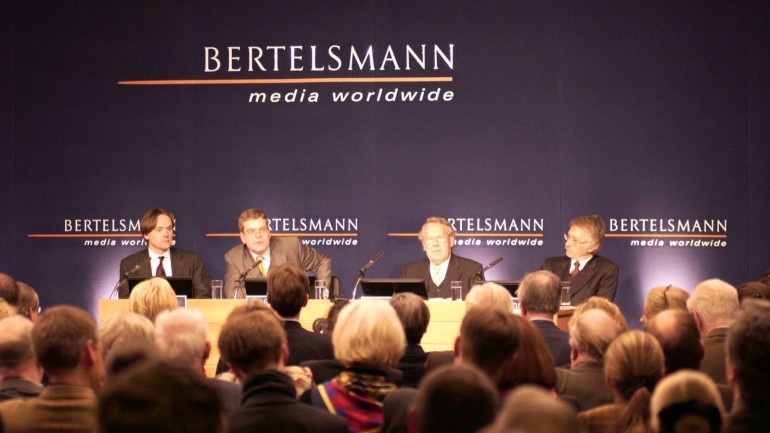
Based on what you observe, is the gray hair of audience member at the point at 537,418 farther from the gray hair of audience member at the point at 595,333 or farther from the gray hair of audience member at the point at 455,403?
the gray hair of audience member at the point at 595,333

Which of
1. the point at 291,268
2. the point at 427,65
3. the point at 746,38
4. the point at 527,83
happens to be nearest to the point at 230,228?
the point at 427,65

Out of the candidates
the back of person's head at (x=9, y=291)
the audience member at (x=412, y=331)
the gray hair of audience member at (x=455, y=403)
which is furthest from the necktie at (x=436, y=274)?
the gray hair of audience member at (x=455, y=403)

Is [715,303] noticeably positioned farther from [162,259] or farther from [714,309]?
[162,259]

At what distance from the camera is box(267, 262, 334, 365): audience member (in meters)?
4.42

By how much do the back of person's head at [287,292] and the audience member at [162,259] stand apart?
3.05m

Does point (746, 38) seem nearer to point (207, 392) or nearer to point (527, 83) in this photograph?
point (527, 83)

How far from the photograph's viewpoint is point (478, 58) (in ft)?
27.1

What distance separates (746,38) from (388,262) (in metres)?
3.47

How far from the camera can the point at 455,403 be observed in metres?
1.95

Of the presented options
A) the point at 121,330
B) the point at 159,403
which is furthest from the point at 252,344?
the point at 159,403

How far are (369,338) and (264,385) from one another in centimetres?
54

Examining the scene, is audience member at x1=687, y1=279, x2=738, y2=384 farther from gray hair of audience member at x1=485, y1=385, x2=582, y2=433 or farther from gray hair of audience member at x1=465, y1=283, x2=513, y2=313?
gray hair of audience member at x1=485, y1=385, x2=582, y2=433

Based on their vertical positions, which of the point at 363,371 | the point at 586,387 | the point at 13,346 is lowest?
the point at 586,387

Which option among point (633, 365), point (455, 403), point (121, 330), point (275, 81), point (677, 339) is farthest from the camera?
point (275, 81)
